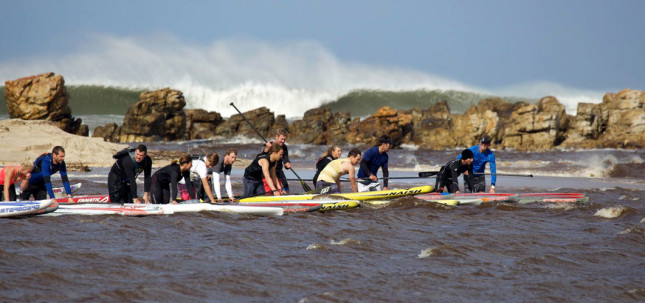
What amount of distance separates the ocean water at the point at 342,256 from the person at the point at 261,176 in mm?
1309

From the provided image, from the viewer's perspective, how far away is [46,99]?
4766 cm

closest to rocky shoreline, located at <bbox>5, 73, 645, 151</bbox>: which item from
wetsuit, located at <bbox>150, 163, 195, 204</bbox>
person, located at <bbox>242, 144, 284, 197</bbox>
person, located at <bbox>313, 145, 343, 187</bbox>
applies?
person, located at <bbox>313, 145, 343, 187</bbox>

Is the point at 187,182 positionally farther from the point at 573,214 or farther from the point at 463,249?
the point at 573,214

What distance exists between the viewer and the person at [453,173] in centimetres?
1541

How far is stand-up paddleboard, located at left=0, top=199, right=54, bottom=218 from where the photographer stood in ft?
39.3

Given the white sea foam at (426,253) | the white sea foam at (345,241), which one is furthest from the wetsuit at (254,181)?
the white sea foam at (426,253)

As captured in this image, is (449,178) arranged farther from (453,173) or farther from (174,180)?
(174,180)

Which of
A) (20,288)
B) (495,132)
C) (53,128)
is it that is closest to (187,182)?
(20,288)

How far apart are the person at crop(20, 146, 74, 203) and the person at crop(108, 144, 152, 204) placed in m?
0.83

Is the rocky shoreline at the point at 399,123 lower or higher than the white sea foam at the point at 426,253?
higher

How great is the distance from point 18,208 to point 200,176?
10.3 feet

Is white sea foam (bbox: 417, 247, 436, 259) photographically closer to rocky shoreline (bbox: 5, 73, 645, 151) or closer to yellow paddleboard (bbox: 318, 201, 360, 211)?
yellow paddleboard (bbox: 318, 201, 360, 211)

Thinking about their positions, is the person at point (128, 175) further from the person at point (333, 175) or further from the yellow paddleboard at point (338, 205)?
the person at point (333, 175)

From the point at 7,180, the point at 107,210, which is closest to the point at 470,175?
the point at 107,210
